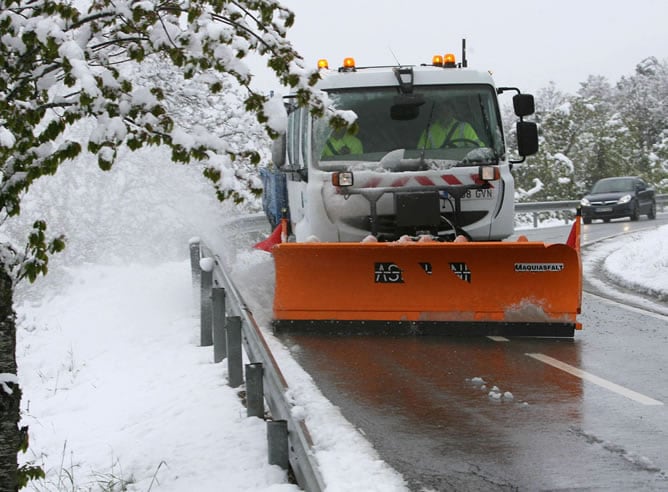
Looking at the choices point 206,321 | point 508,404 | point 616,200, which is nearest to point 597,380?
point 508,404

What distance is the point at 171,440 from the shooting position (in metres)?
6.00

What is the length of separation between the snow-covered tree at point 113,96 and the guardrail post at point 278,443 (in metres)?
1.16

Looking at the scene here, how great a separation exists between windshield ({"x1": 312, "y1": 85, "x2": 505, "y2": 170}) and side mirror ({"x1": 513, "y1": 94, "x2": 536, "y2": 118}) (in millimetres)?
520

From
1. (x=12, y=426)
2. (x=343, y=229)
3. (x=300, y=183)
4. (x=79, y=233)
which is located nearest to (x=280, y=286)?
(x=343, y=229)

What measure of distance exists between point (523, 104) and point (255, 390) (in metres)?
4.63

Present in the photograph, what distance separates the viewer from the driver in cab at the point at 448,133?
951 cm

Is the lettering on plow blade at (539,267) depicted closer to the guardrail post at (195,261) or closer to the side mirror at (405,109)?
the side mirror at (405,109)

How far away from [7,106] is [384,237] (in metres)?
5.68

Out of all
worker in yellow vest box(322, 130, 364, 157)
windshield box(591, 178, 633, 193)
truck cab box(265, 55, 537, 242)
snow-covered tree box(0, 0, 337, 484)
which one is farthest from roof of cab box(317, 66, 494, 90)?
windshield box(591, 178, 633, 193)

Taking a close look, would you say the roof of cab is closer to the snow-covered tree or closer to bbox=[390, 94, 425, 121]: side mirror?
bbox=[390, 94, 425, 121]: side mirror

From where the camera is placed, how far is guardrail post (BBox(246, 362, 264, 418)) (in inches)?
219

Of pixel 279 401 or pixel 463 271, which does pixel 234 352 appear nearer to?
pixel 279 401

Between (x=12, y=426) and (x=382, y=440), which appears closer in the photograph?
(x=12, y=426)

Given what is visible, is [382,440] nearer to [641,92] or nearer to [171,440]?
[171,440]
